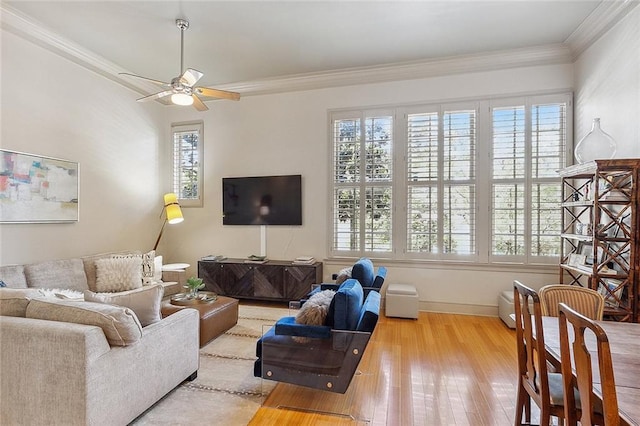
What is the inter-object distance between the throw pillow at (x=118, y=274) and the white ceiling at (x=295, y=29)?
2.75 m

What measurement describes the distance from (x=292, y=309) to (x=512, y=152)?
11.9ft

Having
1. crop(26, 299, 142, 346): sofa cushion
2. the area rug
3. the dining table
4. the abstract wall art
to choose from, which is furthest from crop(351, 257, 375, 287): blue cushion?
the abstract wall art

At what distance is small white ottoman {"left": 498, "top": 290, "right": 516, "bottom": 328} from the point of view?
3764 mm

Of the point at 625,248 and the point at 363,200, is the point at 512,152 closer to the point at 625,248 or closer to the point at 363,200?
the point at 625,248

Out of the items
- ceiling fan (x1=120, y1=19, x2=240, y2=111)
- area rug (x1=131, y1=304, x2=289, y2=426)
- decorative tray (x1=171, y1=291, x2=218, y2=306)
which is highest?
ceiling fan (x1=120, y1=19, x2=240, y2=111)

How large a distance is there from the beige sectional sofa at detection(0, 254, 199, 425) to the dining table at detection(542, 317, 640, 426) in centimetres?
238

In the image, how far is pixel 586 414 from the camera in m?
1.21

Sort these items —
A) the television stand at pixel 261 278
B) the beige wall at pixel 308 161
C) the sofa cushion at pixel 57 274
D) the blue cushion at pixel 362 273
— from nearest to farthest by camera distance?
the blue cushion at pixel 362 273, the sofa cushion at pixel 57 274, the beige wall at pixel 308 161, the television stand at pixel 261 278

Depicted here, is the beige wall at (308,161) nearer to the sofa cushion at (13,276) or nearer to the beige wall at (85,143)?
the beige wall at (85,143)

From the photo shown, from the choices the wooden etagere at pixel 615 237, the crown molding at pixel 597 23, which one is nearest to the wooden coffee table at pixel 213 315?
the wooden etagere at pixel 615 237

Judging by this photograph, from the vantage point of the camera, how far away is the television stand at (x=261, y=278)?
14.8 feet

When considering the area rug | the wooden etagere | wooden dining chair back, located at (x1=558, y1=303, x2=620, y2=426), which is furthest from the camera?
the wooden etagere

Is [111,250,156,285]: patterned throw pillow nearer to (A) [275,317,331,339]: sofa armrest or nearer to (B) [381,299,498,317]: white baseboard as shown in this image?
(A) [275,317,331,339]: sofa armrest

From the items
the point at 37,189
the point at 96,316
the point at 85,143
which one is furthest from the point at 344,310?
the point at 85,143
